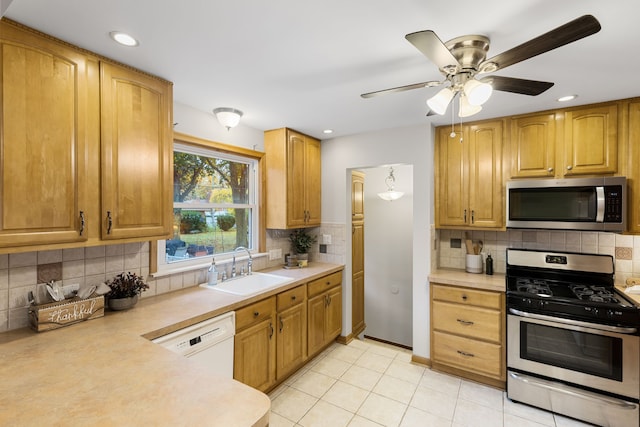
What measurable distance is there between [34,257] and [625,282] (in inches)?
164

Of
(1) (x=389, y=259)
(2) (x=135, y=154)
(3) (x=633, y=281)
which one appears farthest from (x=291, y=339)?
(3) (x=633, y=281)

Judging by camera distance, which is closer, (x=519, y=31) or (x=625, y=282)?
(x=519, y=31)

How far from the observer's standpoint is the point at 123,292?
1.87 m

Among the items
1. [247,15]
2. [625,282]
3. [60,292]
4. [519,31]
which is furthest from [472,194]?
[60,292]

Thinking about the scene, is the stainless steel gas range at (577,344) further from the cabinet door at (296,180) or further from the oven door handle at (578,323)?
the cabinet door at (296,180)

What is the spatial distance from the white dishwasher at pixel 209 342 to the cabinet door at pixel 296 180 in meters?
1.35

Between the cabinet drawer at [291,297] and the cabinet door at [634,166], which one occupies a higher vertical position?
the cabinet door at [634,166]

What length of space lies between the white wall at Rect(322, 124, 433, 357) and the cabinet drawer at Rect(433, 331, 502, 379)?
0.18 m

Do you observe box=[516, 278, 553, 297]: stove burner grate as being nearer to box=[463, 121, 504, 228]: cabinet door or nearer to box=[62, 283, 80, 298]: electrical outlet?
box=[463, 121, 504, 228]: cabinet door

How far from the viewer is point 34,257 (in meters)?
1.65

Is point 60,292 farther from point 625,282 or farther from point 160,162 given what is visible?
point 625,282

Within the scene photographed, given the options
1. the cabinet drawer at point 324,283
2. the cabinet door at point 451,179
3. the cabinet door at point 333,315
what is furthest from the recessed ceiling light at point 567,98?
the cabinet door at point 333,315

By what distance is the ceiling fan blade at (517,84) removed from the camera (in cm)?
145

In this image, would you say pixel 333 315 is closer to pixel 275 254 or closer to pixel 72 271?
pixel 275 254
